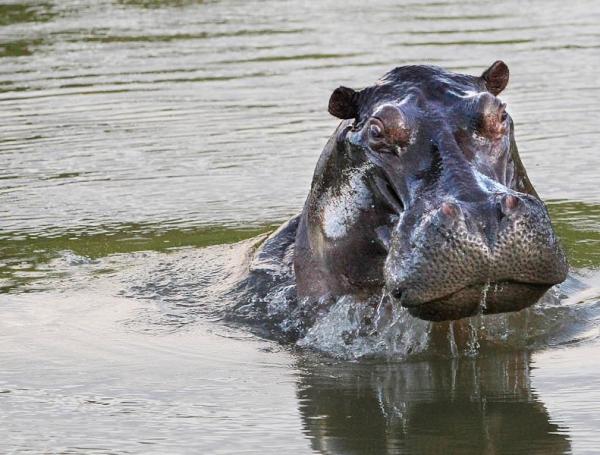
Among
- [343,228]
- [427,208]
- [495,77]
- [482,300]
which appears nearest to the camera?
[482,300]

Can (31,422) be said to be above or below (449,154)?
below

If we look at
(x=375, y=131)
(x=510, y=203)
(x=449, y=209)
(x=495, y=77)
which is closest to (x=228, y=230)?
(x=495, y=77)

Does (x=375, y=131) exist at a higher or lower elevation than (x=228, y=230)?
higher

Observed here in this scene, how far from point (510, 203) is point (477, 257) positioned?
0.24m

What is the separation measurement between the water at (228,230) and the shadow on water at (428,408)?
0.6 inches

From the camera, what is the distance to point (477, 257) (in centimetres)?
616

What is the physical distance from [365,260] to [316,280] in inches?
19.1

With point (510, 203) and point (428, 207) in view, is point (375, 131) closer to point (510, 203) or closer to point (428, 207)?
point (428, 207)

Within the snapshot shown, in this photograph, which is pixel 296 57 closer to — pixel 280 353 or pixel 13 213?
pixel 13 213

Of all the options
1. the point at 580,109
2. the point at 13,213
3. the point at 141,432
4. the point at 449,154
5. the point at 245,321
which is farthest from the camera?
the point at 580,109

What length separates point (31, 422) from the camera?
654cm

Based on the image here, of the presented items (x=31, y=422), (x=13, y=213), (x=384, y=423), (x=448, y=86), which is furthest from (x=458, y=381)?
(x=13, y=213)

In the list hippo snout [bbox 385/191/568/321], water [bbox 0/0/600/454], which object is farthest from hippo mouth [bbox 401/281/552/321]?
water [bbox 0/0/600/454]

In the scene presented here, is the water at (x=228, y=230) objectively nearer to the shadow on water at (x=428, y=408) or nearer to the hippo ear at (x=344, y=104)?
the shadow on water at (x=428, y=408)
